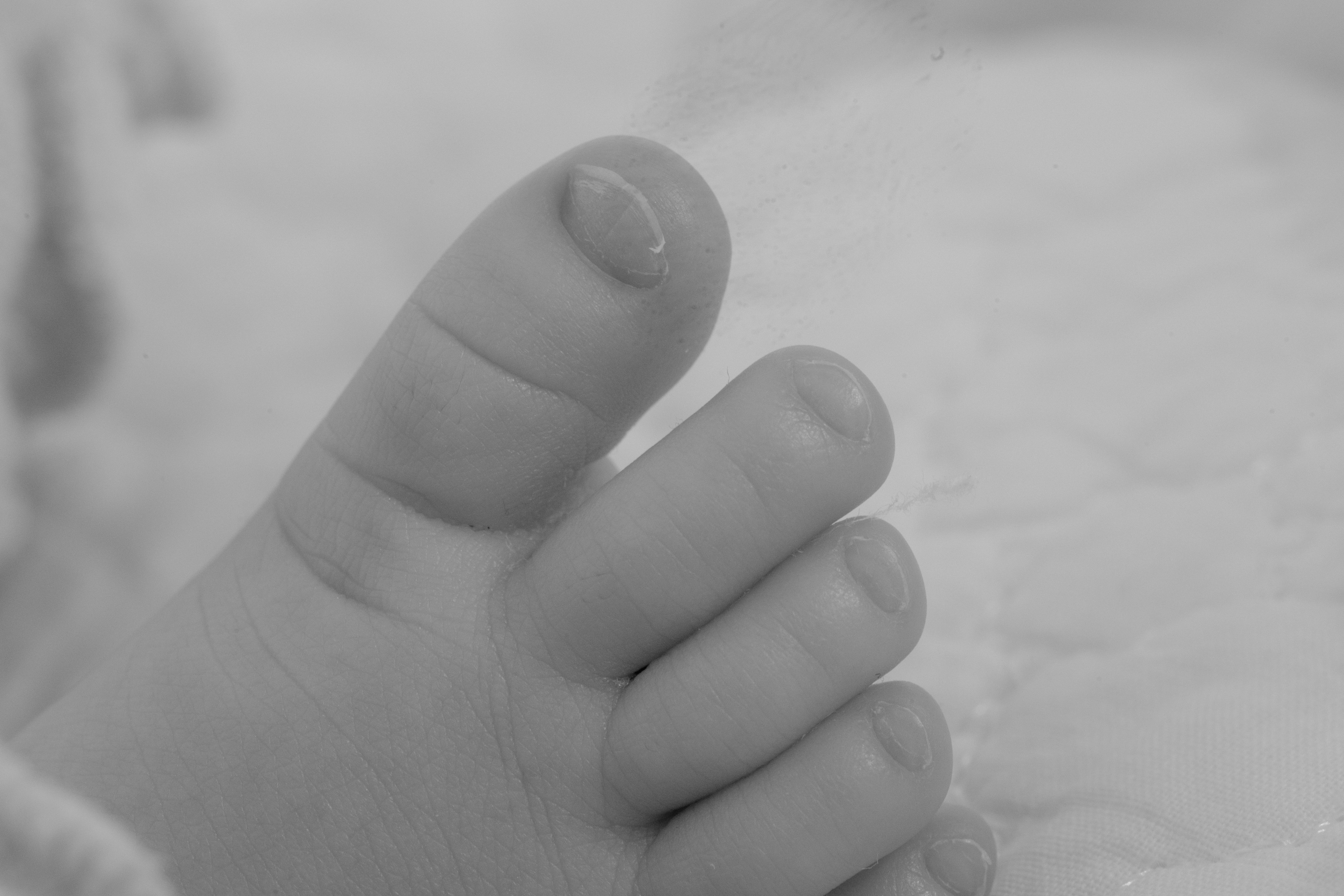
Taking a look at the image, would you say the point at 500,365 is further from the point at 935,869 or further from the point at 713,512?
the point at 935,869

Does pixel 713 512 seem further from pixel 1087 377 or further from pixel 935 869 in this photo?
pixel 1087 377

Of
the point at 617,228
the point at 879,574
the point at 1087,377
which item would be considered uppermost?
the point at 617,228

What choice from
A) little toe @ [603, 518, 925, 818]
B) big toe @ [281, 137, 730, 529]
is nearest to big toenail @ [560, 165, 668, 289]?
big toe @ [281, 137, 730, 529]

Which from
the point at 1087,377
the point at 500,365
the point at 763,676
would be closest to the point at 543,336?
the point at 500,365

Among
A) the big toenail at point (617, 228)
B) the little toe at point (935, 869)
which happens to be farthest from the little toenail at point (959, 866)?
the big toenail at point (617, 228)

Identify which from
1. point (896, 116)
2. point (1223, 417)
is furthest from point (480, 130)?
point (1223, 417)

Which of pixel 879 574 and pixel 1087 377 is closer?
pixel 879 574

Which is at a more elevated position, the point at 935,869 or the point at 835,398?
the point at 835,398
